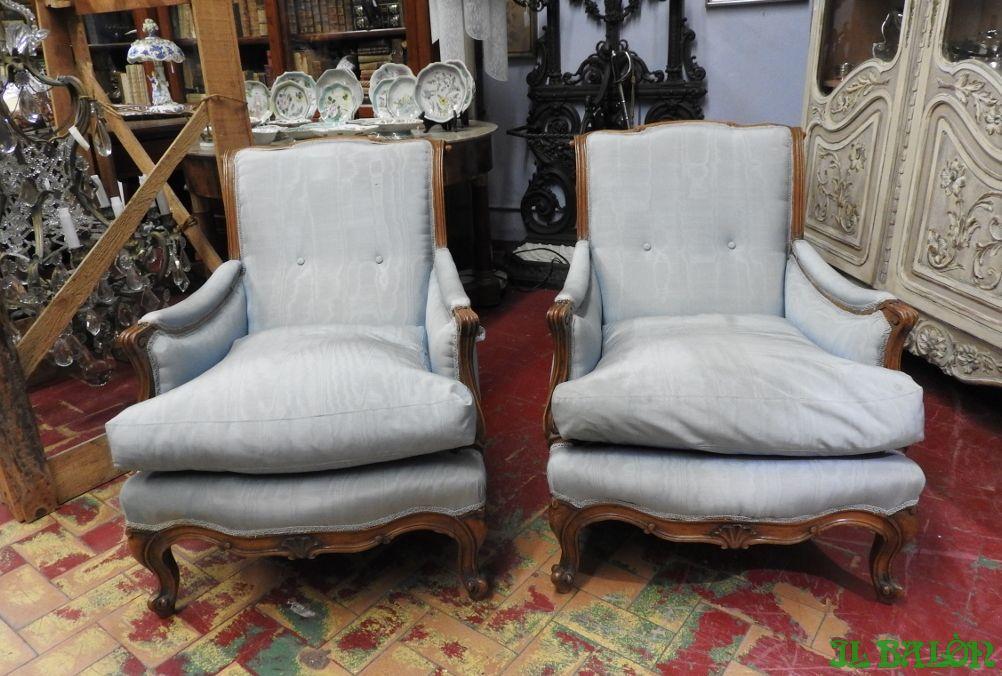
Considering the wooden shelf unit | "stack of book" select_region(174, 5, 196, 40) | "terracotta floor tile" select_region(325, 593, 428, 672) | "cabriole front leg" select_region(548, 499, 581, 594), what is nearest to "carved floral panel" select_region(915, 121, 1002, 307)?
"cabriole front leg" select_region(548, 499, 581, 594)

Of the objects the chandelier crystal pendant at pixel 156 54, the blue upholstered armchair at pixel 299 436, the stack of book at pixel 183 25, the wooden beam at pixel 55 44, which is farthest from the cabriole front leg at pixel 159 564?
the stack of book at pixel 183 25

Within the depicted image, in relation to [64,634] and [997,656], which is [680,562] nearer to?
[997,656]

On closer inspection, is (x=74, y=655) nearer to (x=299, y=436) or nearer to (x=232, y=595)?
(x=232, y=595)

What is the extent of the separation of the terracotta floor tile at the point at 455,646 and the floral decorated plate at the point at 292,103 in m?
2.20

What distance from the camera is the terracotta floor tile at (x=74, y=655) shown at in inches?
52.4

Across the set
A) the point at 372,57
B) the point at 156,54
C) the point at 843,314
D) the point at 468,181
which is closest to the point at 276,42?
the point at 372,57

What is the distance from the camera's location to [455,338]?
1.43 metres

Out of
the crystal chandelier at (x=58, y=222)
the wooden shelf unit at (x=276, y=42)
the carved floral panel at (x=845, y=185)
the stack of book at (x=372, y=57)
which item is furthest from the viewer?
the stack of book at (x=372, y=57)

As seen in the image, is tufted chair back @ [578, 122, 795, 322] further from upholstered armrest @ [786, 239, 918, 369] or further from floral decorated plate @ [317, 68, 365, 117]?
floral decorated plate @ [317, 68, 365, 117]

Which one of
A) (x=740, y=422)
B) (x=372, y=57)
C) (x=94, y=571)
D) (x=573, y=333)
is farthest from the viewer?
(x=372, y=57)

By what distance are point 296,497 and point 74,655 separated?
55cm

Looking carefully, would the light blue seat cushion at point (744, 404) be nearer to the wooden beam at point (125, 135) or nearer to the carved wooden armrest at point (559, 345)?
the carved wooden armrest at point (559, 345)

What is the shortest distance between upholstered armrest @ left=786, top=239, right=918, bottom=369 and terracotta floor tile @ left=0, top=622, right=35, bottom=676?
176 cm

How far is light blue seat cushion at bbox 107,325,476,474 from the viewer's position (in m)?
1.27
